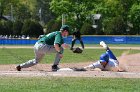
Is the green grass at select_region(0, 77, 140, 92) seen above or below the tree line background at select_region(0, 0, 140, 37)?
above

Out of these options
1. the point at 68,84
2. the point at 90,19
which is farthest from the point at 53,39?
the point at 90,19

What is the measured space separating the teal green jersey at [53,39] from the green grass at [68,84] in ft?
5.78

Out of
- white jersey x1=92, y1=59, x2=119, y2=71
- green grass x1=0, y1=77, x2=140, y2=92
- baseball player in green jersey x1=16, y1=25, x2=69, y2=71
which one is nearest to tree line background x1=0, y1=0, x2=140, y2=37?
white jersey x1=92, y1=59, x2=119, y2=71

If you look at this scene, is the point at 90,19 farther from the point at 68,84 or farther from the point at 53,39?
the point at 68,84

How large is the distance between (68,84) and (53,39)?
3679 mm

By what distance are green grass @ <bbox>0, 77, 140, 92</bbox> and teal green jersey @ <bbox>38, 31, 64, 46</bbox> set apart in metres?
1.76

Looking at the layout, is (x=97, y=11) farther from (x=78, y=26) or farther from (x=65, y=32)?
(x=65, y=32)

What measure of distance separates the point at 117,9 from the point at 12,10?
36553 mm

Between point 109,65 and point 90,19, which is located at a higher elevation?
point 109,65

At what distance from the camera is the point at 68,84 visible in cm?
1153

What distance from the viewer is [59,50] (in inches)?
568

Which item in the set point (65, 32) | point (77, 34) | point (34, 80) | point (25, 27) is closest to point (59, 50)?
point (65, 32)

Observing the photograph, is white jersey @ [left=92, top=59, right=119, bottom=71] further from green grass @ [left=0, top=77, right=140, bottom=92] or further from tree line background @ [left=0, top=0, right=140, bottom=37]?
tree line background @ [left=0, top=0, right=140, bottom=37]

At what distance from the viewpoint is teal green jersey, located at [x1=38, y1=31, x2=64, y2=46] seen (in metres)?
14.3
